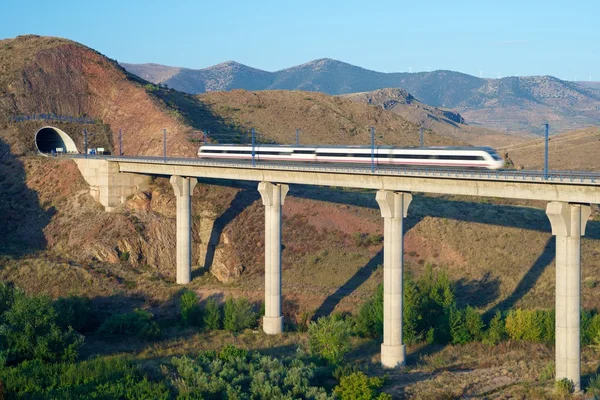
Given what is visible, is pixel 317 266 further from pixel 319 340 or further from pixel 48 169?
pixel 48 169

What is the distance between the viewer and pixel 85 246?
257 feet

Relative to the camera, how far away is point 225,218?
81.6m

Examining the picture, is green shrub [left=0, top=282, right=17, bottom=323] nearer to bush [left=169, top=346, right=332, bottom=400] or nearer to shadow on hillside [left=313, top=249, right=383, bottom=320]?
bush [left=169, top=346, right=332, bottom=400]

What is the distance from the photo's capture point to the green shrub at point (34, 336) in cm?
4828

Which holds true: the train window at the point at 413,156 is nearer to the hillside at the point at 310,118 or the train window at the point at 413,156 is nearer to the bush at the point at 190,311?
the bush at the point at 190,311

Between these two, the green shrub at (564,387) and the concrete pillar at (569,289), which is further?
the concrete pillar at (569,289)

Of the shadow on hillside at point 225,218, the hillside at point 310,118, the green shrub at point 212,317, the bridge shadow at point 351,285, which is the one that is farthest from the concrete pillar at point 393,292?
the hillside at point 310,118

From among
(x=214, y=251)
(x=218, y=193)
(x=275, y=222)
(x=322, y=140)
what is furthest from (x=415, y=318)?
(x=322, y=140)

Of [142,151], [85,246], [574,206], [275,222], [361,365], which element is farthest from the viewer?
[142,151]

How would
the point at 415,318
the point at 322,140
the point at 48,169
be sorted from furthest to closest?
the point at 322,140, the point at 48,169, the point at 415,318

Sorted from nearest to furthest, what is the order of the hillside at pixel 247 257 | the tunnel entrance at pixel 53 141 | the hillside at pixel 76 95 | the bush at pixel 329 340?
the bush at pixel 329 340 < the hillside at pixel 247 257 < the hillside at pixel 76 95 < the tunnel entrance at pixel 53 141

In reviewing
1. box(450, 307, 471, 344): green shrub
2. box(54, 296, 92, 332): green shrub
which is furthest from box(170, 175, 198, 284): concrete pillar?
box(450, 307, 471, 344): green shrub

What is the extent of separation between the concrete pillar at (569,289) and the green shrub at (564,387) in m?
0.41

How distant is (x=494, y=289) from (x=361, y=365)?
21.6m
